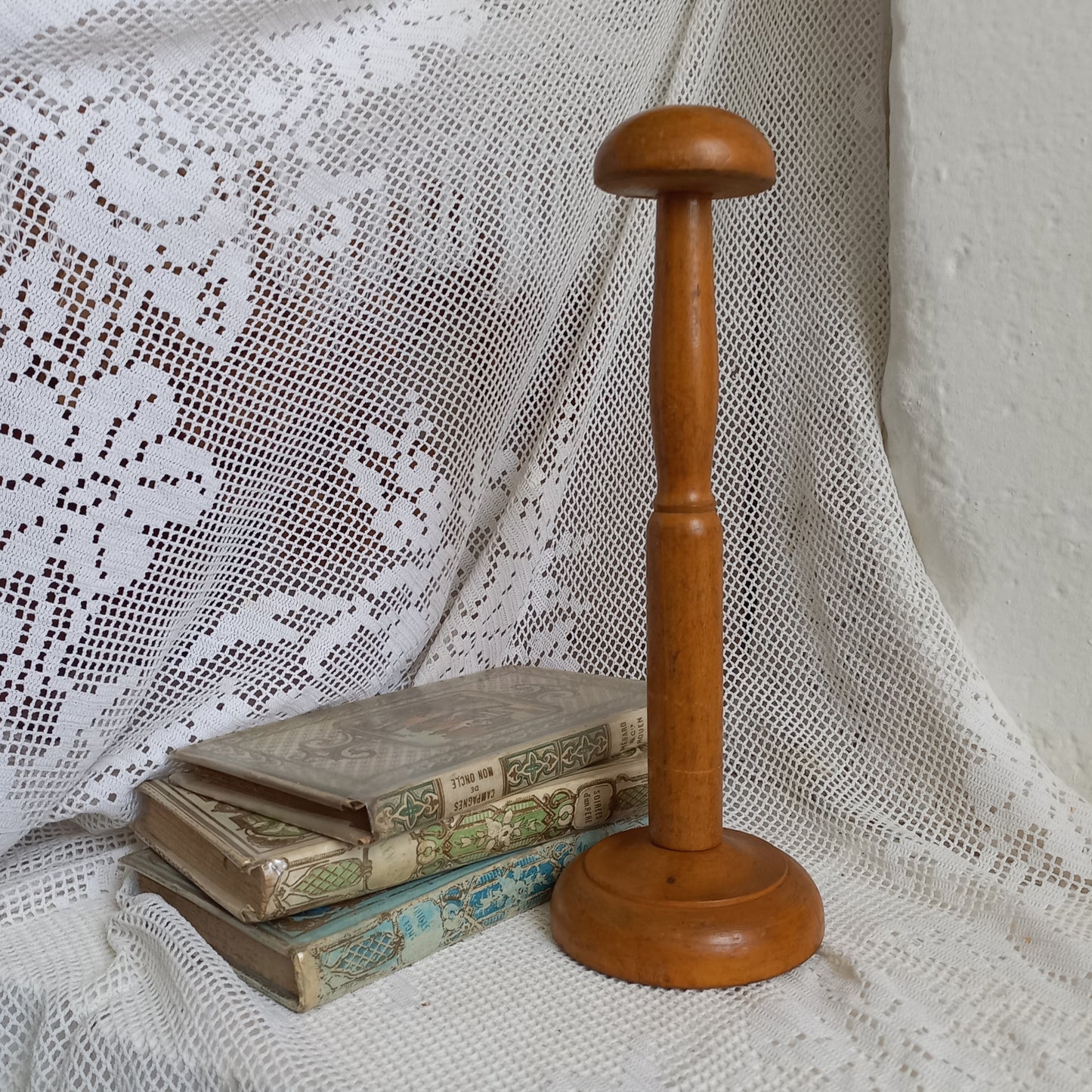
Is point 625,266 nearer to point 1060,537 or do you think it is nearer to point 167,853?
point 1060,537

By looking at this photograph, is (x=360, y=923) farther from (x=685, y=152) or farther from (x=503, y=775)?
(x=685, y=152)

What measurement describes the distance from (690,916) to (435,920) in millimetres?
162

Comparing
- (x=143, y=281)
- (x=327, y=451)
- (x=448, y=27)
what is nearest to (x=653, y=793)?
(x=327, y=451)

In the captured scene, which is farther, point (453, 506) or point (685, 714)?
point (453, 506)

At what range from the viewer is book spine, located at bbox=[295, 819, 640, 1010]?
A: 60cm

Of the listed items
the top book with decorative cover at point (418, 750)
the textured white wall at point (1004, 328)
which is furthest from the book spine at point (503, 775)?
the textured white wall at point (1004, 328)

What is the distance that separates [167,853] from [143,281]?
1.28 ft

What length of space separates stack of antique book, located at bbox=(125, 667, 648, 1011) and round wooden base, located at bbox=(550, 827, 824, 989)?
2.7 inches

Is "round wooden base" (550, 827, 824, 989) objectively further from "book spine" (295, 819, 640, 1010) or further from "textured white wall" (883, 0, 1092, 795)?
"textured white wall" (883, 0, 1092, 795)

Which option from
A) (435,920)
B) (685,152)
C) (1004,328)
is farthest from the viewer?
(1004,328)

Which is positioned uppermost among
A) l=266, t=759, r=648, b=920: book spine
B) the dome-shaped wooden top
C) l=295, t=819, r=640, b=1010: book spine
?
the dome-shaped wooden top

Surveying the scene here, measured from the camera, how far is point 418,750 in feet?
2.33

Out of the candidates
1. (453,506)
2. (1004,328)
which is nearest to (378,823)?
(453,506)

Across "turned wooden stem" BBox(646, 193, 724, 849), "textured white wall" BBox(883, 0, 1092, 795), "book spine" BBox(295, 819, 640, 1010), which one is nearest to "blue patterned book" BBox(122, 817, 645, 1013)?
"book spine" BBox(295, 819, 640, 1010)
